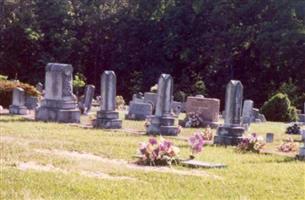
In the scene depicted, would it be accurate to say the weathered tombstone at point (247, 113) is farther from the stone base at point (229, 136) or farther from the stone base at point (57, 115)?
the stone base at point (229, 136)

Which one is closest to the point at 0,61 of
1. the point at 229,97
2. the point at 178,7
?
the point at 178,7

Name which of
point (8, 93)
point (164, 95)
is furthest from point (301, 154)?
point (8, 93)

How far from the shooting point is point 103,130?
20.2 metres

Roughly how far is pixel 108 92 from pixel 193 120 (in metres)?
3.67

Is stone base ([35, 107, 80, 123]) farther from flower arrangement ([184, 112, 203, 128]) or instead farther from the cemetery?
flower arrangement ([184, 112, 203, 128])

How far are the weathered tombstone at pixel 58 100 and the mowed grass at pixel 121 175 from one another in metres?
5.50

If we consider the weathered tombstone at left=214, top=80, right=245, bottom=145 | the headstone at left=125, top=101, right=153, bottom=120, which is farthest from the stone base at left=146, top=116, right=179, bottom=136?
the headstone at left=125, top=101, right=153, bottom=120

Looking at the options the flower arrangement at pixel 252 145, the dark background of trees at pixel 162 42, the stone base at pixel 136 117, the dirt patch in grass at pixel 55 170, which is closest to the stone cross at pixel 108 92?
the stone base at pixel 136 117

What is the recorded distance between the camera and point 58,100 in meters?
23.0

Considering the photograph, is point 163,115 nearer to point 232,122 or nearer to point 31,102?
point 232,122

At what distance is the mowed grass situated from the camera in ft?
31.2

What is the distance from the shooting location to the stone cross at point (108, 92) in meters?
21.7

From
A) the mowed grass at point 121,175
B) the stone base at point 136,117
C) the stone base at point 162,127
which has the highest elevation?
the stone base at point 136,117

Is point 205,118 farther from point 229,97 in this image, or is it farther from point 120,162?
point 120,162
